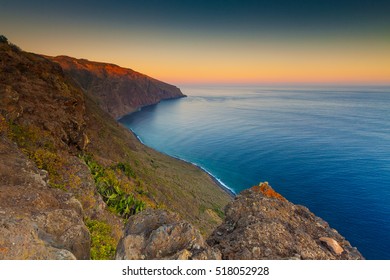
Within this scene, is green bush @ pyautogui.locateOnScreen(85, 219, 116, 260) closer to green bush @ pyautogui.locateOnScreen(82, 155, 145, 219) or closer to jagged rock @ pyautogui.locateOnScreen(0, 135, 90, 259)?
jagged rock @ pyautogui.locateOnScreen(0, 135, 90, 259)

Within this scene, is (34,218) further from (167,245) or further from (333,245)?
(333,245)

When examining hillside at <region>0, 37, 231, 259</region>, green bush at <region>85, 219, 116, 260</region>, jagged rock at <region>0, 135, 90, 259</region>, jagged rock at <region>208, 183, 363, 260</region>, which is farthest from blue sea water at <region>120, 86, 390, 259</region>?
jagged rock at <region>0, 135, 90, 259</region>

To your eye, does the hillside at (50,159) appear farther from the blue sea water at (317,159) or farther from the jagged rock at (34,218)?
the blue sea water at (317,159)

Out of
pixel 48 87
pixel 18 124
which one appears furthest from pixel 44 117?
pixel 48 87

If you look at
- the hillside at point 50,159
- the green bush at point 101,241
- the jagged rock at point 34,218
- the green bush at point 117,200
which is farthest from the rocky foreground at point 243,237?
the green bush at point 117,200

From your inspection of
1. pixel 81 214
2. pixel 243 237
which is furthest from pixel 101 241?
pixel 243 237
